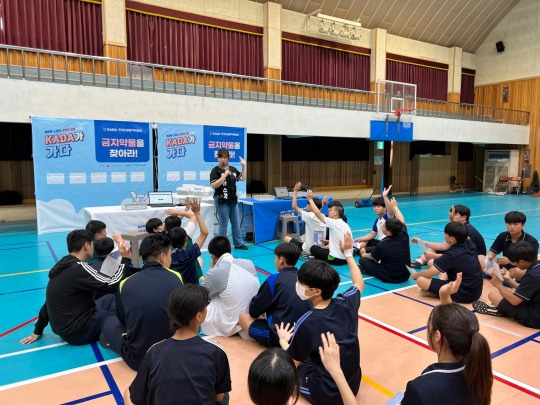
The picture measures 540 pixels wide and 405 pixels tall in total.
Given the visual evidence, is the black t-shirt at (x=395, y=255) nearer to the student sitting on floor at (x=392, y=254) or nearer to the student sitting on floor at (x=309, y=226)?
the student sitting on floor at (x=392, y=254)

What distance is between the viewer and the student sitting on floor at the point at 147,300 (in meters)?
2.77

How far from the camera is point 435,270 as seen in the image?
182 inches

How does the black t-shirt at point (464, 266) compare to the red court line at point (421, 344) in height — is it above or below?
above

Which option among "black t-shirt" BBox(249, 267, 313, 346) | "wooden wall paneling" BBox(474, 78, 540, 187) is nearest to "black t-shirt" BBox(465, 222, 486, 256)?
"black t-shirt" BBox(249, 267, 313, 346)

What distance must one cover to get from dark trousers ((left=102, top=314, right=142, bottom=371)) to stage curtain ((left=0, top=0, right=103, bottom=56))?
1073 centimetres

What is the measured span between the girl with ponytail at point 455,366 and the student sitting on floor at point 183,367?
87 centimetres

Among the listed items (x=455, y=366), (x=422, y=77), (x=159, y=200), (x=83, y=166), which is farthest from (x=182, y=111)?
(x=422, y=77)

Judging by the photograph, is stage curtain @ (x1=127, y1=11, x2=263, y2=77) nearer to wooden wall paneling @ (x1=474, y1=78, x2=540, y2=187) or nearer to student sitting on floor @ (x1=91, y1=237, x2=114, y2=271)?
student sitting on floor @ (x1=91, y1=237, x2=114, y2=271)

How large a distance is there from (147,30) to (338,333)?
42.6ft

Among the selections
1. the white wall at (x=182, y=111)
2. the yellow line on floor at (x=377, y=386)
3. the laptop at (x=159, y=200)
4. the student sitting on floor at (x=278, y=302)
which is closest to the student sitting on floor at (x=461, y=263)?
the yellow line on floor at (x=377, y=386)

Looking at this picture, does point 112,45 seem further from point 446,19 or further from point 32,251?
point 446,19

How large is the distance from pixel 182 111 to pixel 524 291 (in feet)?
30.4

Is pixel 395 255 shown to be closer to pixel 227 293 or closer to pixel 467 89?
pixel 227 293

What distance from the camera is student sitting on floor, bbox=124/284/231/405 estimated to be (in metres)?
1.75
